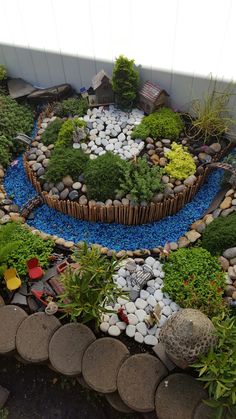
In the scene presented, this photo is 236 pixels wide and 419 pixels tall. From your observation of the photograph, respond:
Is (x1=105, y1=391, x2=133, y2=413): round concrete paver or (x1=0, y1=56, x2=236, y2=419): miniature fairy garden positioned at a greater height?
(x1=0, y1=56, x2=236, y2=419): miniature fairy garden

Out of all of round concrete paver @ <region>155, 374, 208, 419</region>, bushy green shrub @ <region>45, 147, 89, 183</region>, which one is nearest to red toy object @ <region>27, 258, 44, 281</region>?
bushy green shrub @ <region>45, 147, 89, 183</region>

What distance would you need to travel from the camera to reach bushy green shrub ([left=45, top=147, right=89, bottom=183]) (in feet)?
20.6

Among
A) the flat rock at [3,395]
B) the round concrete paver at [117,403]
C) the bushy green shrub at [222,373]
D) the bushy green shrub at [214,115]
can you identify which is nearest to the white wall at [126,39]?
the bushy green shrub at [214,115]

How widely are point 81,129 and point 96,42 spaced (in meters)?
1.64

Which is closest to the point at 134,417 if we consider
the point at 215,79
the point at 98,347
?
the point at 98,347

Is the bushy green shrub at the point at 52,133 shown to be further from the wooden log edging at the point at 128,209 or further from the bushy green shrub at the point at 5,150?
the wooden log edging at the point at 128,209

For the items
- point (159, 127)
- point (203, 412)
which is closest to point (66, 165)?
point (159, 127)

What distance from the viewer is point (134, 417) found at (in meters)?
4.71

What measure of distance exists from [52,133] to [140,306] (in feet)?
11.2

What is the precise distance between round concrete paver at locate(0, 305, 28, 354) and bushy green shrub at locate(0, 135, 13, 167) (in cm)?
277

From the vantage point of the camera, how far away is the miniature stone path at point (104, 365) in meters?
4.37

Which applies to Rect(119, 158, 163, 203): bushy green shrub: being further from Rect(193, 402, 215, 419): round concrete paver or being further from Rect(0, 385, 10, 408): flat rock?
Rect(0, 385, 10, 408): flat rock

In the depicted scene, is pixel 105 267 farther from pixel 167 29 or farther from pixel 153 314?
pixel 167 29

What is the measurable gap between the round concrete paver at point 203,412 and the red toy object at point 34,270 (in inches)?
97.9
